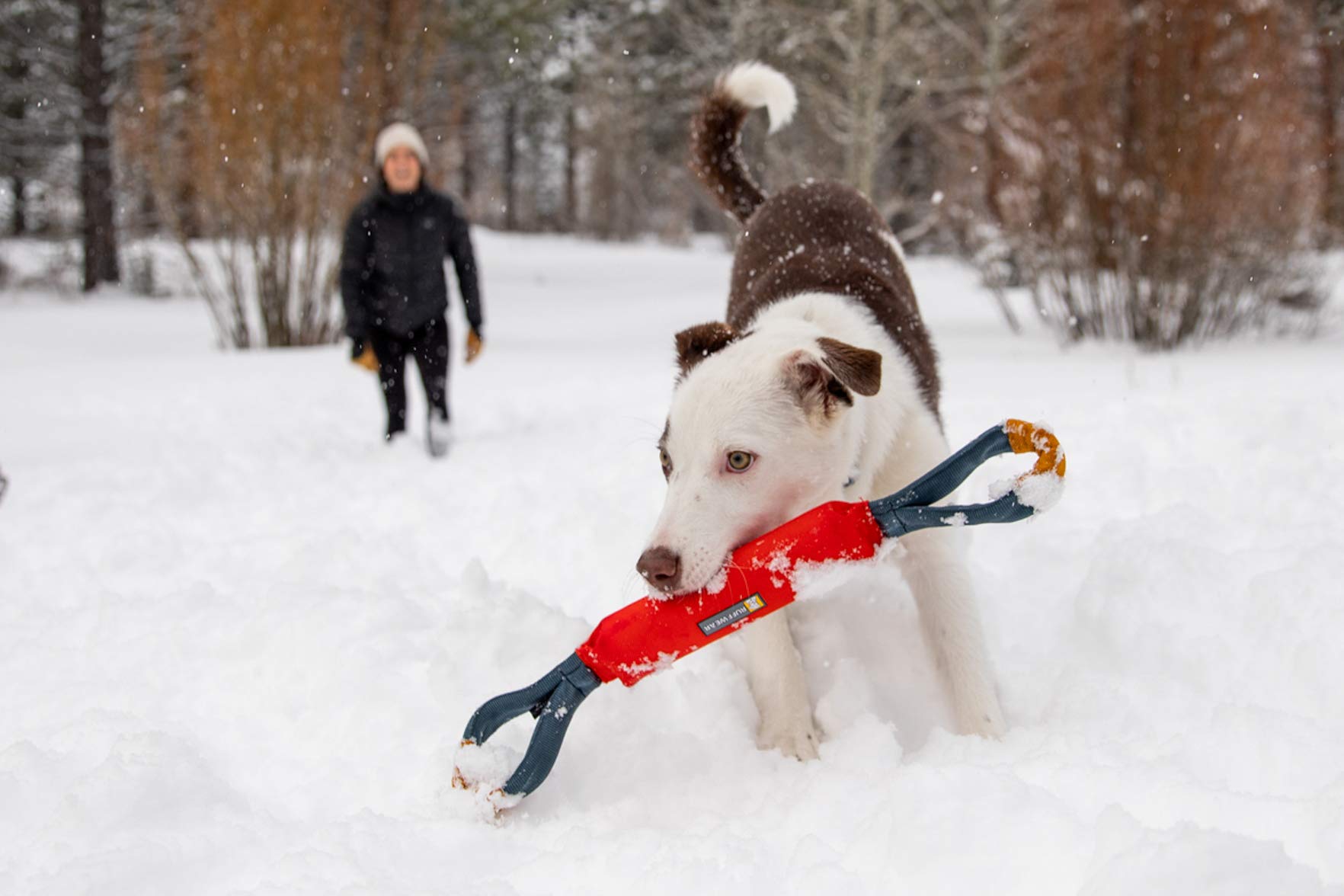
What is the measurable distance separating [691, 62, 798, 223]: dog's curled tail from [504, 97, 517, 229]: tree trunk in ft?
93.4

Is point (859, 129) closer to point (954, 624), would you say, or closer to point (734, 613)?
point (954, 624)

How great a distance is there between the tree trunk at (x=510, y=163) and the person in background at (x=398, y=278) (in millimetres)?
26715

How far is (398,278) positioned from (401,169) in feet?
2.27

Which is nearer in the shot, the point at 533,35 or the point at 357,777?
the point at 357,777

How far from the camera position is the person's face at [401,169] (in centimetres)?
633

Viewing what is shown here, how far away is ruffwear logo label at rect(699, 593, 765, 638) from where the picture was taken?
2.27m

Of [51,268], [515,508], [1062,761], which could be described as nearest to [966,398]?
[515,508]

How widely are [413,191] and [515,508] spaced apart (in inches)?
113

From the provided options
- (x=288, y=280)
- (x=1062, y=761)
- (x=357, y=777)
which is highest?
(x=288, y=280)

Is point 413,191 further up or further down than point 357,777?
further up

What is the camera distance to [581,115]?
3100 centimetres

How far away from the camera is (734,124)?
4.95 m

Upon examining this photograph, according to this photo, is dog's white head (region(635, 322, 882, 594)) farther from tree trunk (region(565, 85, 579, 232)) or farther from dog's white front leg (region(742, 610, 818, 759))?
tree trunk (region(565, 85, 579, 232))

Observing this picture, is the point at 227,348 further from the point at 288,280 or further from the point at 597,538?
the point at 597,538
